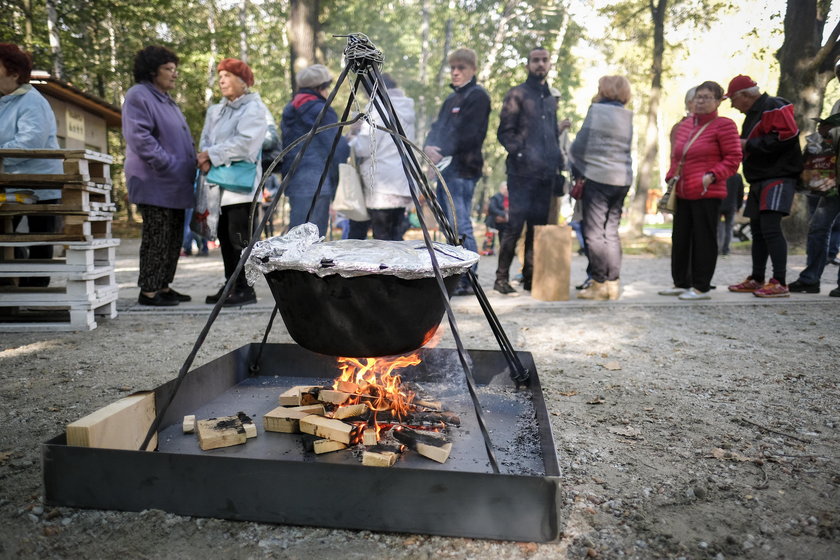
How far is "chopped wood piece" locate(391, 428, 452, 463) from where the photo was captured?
2318mm

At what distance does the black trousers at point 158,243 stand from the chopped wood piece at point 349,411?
333cm

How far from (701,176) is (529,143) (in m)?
1.69

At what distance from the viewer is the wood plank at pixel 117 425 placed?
2.07m

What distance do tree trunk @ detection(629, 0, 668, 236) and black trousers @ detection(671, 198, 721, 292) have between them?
26.5 ft

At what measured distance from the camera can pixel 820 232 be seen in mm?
6047

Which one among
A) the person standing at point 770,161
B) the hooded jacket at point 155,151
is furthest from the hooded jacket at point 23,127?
the person standing at point 770,161

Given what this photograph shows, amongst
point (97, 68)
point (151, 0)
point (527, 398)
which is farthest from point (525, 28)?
point (527, 398)

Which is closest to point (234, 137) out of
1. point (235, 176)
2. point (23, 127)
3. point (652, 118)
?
point (235, 176)

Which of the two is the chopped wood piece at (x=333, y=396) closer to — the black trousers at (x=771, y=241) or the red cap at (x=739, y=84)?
the black trousers at (x=771, y=241)

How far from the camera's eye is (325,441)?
239cm

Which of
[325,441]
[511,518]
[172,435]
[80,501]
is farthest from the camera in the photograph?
[172,435]

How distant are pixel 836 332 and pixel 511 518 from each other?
163 inches

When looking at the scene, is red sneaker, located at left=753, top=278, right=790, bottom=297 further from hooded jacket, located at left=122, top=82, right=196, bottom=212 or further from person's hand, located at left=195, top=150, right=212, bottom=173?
hooded jacket, located at left=122, top=82, right=196, bottom=212

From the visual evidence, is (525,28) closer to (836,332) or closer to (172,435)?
(836,332)
